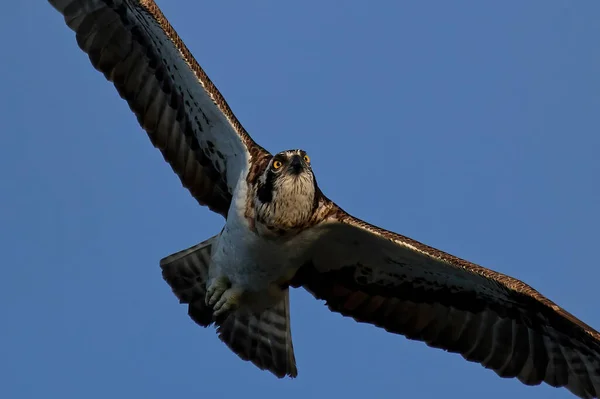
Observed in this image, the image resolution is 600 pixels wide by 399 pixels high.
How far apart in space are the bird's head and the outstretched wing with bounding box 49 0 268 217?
0.76 m

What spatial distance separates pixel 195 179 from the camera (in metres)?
19.4

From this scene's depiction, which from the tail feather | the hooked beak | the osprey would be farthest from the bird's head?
the tail feather

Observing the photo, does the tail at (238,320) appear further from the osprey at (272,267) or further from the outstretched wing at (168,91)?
the outstretched wing at (168,91)

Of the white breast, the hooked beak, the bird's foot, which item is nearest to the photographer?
the hooked beak

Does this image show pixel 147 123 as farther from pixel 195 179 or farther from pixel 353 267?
pixel 353 267

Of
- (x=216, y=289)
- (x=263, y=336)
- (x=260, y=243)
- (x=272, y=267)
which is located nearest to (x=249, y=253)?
(x=260, y=243)

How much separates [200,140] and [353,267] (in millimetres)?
2305

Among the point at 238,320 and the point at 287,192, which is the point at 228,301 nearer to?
the point at 238,320

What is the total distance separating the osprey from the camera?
18375mm

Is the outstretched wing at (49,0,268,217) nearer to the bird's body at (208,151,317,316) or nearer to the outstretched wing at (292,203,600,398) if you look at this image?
the bird's body at (208,151,317,316)

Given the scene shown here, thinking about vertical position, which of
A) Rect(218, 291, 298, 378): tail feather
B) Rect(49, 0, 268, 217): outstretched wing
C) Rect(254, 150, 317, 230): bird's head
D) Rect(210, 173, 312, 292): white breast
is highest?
Rect(49, 0, 268, 217): outstretched wing

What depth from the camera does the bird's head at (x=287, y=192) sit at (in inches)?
692

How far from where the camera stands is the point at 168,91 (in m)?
19.0

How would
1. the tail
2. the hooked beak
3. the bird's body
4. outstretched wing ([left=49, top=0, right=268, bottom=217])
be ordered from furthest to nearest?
1. the tail
2. outstretched wing ([left=49, top=0, right=268, bottom=217])
3. the bird's body
4. the hooked beak
